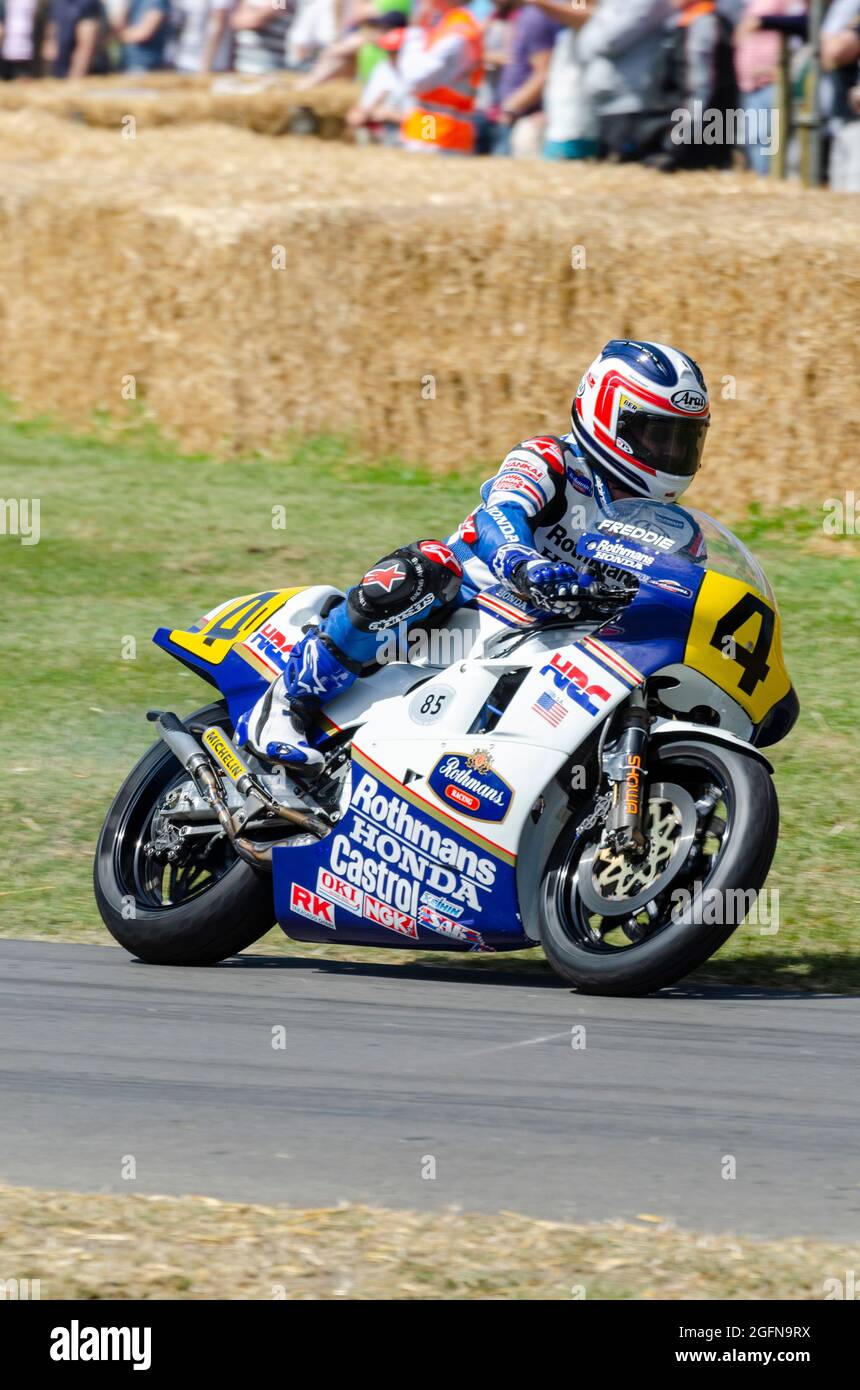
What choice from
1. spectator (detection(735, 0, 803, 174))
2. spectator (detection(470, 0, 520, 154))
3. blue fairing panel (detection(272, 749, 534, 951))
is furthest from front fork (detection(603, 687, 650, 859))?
spectator (detection(470, 0, 520, 154))

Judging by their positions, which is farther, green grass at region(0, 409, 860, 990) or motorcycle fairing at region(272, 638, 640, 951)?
green grass at region(0, 409, 860, 990)

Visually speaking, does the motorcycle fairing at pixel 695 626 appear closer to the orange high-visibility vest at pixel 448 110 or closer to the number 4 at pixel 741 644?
the number 4 at pixel 741 644

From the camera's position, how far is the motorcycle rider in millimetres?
6223

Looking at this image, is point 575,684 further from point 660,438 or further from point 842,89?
point 842,89

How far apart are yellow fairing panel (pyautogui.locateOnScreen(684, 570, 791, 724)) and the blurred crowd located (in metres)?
8.66

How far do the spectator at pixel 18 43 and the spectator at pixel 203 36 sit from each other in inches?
62.8

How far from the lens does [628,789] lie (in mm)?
5781

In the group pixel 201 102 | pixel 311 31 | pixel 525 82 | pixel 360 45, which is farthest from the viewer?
pixel 201 102

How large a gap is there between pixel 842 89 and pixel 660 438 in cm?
868

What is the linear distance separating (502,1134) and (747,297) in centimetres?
847

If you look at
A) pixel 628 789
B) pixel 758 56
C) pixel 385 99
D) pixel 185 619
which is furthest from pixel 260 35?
pixel 628 789

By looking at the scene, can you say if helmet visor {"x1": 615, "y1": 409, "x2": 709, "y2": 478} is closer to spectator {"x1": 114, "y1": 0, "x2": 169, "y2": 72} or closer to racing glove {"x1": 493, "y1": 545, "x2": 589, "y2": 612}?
racing glove {"x1": 493, "y1": 545, "x2": 589, "y2": 612}

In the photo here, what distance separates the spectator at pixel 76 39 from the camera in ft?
77.5
